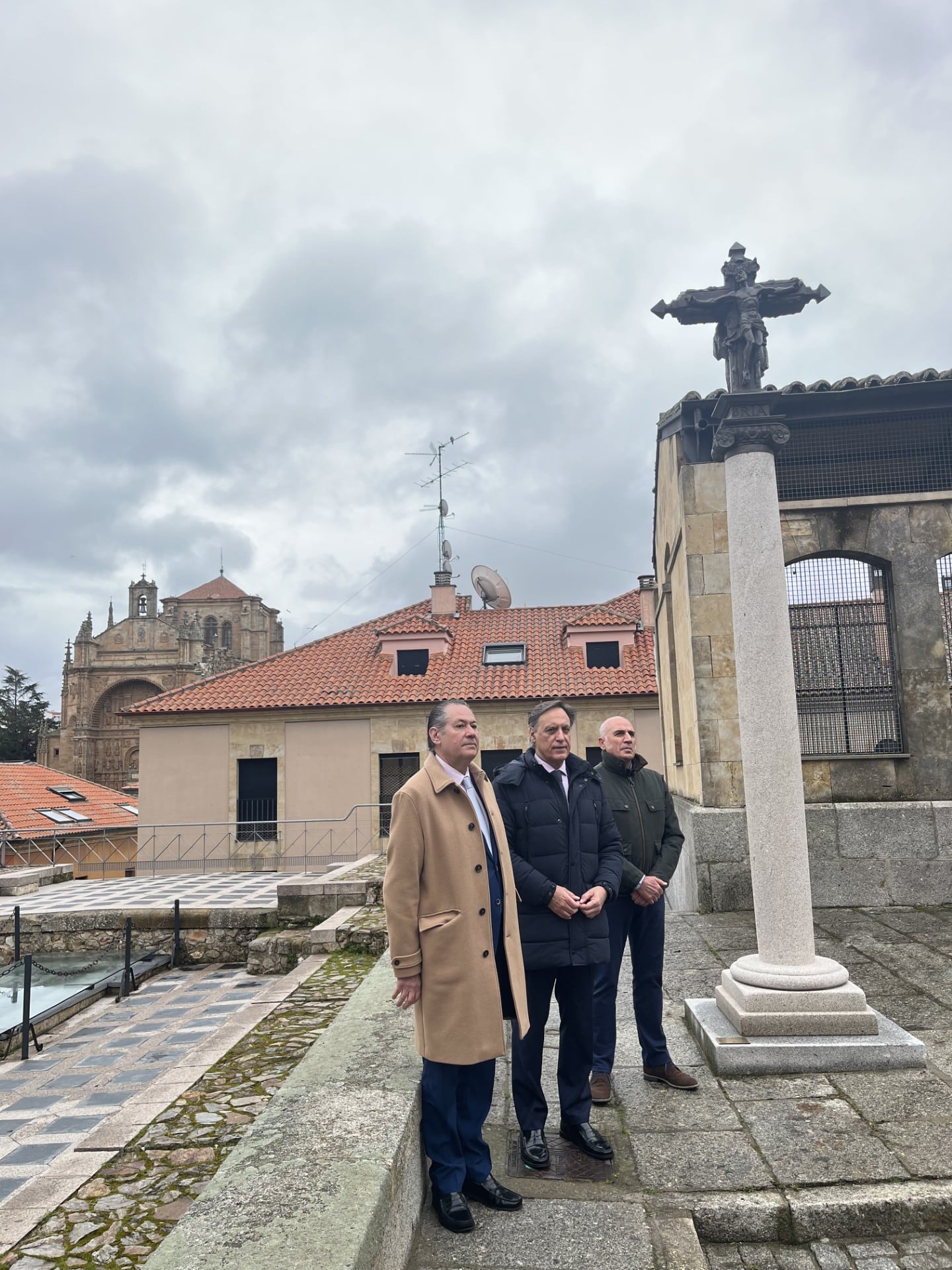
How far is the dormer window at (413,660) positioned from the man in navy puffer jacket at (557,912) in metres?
20.6

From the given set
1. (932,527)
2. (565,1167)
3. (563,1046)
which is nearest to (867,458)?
(932,527)

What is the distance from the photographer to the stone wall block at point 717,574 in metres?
8.68

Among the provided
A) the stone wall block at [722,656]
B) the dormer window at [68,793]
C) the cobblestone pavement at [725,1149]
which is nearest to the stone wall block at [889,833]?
the stone wall block at [722,656]

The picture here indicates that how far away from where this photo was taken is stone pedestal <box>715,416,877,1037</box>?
4.02 meters

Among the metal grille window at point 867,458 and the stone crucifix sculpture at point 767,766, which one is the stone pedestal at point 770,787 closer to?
the stone crucifix sculpture at point 767,766

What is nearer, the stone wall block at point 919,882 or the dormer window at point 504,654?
the stone wall block at point 919,882

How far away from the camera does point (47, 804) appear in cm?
2597

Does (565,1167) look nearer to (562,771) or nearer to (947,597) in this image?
(562,771)

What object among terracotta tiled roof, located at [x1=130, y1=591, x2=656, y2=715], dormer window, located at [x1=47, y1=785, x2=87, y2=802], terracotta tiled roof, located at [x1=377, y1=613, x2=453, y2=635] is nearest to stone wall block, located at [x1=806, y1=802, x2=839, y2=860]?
terracotta tiled roof, located at [x1=130, y1=591, x2=656, y2=715]

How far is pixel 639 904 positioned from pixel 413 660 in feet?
67.7

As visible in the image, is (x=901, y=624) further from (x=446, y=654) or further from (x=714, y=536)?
(x=446, y=654)

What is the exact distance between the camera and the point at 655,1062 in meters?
3.89

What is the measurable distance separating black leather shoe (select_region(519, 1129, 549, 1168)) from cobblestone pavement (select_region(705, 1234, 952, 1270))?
0.61 meters

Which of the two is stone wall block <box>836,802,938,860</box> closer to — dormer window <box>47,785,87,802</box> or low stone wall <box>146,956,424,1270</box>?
low stone wall <box>146,956,424,1270</box>
